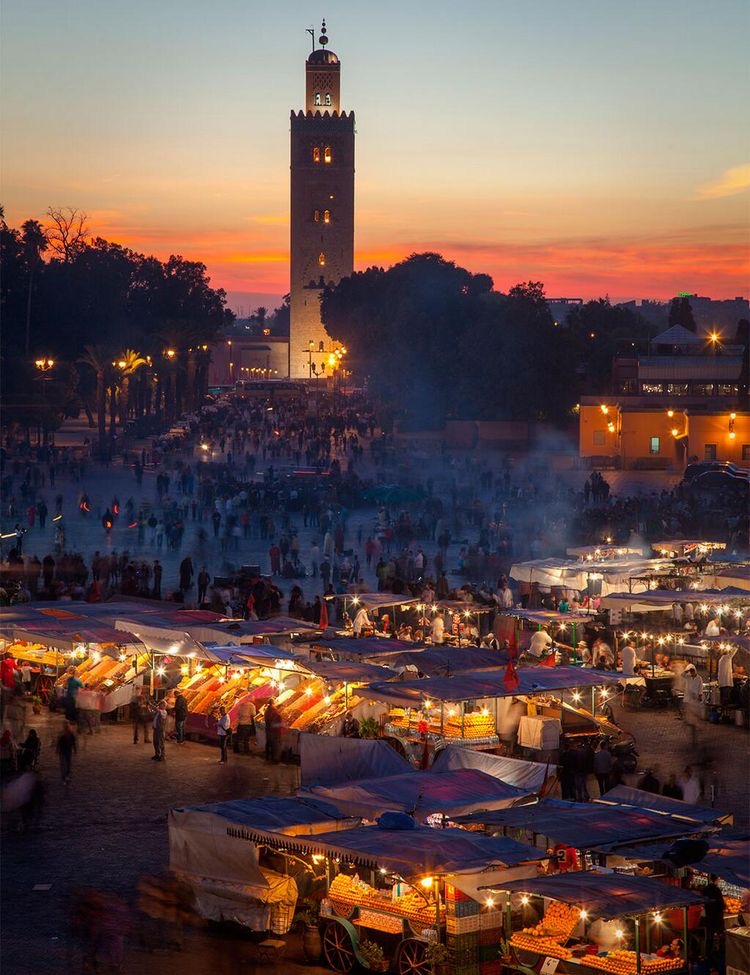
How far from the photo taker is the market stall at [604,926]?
9.53 meters

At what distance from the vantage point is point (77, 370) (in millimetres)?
76875

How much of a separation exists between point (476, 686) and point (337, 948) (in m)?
5.90

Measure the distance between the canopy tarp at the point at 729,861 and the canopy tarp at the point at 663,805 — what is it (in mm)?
589

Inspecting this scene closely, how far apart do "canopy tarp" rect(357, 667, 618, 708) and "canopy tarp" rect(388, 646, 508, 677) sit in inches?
23.6

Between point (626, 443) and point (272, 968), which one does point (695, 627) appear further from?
point (626, 443)

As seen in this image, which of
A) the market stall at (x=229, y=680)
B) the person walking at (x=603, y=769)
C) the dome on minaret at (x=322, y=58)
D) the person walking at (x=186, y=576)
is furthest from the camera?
the dome on minaret at (x=322, y=58)

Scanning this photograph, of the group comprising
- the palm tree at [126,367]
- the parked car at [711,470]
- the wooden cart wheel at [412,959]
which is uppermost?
the palm tree at [126,367]

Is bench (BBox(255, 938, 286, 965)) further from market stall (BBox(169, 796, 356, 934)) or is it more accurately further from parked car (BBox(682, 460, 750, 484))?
parked car (BBox(682, 460, 750, 484))

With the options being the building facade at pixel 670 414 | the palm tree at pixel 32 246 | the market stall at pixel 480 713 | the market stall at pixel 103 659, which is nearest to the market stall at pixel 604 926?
the market stall at pixel 480 713

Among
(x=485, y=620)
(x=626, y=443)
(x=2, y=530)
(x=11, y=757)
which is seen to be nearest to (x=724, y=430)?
(x=626, y=443)

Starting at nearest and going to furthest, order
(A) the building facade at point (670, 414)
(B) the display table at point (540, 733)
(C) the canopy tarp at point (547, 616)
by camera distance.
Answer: (B) the display table at point (540, 733) < (C) the canopy tarp at point (547, 616) < (A) the building facade at point (670, 414)

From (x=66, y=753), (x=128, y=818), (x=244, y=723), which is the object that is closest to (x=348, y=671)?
(x=244, y=723)

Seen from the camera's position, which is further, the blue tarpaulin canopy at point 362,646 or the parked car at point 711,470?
the parked car at point 711,470

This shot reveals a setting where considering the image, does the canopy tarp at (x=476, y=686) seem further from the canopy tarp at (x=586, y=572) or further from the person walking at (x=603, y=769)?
the canopy tarp at (x=586, y=572)
